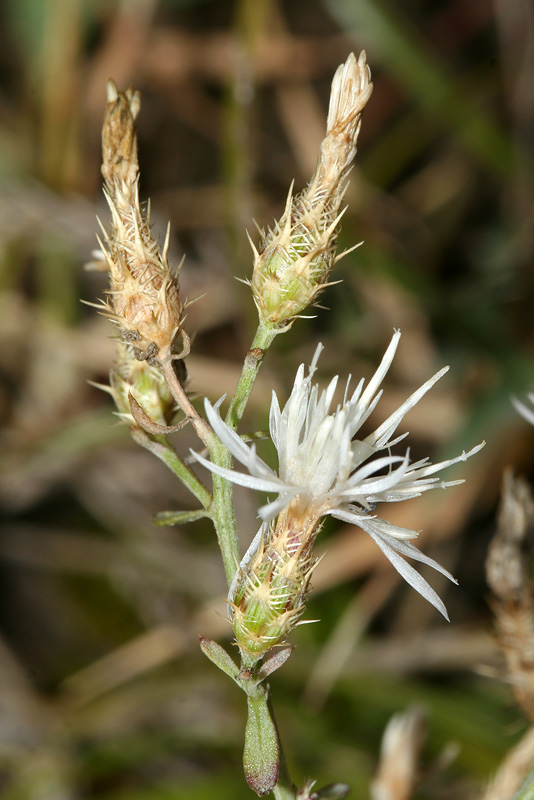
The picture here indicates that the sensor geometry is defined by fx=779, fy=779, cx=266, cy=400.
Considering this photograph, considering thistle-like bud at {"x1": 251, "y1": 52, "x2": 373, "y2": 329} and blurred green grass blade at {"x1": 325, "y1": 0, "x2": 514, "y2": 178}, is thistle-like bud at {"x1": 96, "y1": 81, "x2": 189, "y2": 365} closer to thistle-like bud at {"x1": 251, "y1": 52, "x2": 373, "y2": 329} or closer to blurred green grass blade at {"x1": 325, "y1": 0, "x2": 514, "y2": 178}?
thistle-like bud at {"x1": 251, "y1": 52, "x2": 373, "y2": 329}

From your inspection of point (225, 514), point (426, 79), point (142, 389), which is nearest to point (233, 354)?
point (426, 79)

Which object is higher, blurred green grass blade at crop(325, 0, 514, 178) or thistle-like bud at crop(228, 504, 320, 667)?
blurred green grass blade at crop(325, 0, 514, 178)

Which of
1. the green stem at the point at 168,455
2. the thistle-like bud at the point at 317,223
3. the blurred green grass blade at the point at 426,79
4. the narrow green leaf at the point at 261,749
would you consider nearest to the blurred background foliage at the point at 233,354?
the blurred green grass blade at the point at 426,79

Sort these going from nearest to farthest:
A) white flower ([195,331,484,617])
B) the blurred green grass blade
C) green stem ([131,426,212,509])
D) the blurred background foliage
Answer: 1. white flower ([195,331,484,617])
2. green stem ([131,426,212,509])
3. the blurred background foliage
4. the blurred green grass blade

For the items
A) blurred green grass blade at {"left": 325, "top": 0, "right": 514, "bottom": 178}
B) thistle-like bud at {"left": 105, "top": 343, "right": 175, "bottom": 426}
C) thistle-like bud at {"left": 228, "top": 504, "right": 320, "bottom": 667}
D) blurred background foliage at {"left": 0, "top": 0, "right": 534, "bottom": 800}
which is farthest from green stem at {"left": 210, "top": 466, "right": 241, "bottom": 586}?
blurred green grass blade at {"left": 325, "top": 0, "right": 514, "bottom": 178}

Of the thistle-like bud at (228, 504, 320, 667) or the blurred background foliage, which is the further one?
the blurred background foliage

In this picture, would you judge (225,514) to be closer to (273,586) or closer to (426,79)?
(273,586)

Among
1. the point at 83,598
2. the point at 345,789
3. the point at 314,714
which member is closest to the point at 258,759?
the point at 345,789
